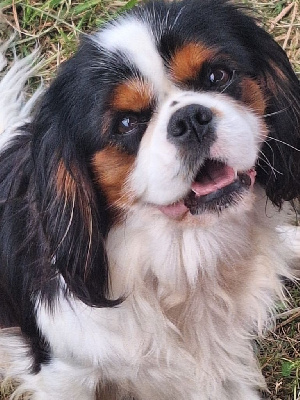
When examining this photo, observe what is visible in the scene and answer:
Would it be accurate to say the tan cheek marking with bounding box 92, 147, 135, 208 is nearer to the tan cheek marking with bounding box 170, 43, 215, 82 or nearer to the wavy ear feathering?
the wavy ear feathering

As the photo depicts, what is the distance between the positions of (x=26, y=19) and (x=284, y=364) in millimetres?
1833

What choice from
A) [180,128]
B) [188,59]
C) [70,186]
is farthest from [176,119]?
[70,186]

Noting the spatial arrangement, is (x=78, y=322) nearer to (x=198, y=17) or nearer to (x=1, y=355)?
(x=1, y=355)

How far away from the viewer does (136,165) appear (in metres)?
1.72

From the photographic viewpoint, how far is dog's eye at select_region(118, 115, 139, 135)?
5.63 feet

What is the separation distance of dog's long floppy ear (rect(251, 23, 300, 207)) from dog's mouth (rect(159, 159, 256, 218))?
162 mm

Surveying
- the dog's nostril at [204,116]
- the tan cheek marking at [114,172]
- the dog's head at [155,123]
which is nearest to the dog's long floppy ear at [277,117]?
the dog's head at [155,123]

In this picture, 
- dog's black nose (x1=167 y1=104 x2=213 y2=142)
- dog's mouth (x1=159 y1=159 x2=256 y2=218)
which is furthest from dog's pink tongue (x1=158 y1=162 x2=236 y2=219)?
dog's black nose (x1=167 y1=104 x2=213 y2=142)

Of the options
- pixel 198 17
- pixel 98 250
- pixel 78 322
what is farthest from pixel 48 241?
pixel 198 17

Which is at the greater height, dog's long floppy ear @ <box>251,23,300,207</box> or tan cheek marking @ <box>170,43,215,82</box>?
tan cheek marking @ <box>170,43,215,82</box>

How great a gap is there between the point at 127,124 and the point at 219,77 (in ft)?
0.79

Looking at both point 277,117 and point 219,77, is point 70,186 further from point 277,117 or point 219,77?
point 277,117

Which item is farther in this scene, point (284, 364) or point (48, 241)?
point (284, 364)

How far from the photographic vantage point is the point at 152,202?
5.77 ft
